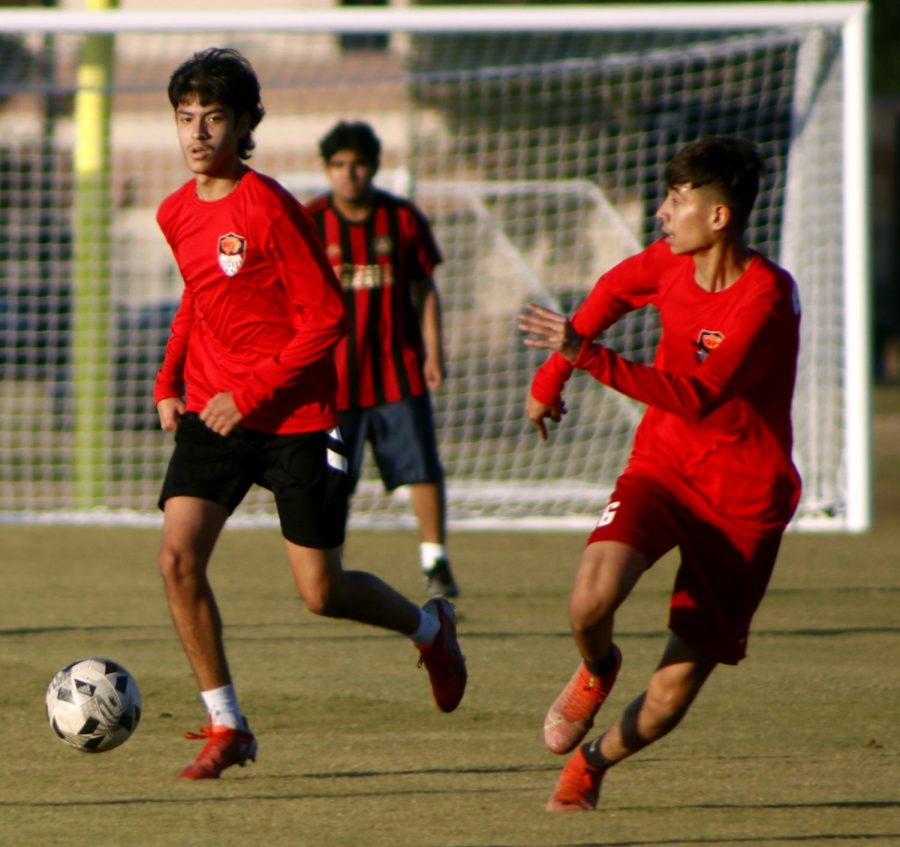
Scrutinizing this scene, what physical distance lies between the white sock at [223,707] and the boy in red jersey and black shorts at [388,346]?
119 inches

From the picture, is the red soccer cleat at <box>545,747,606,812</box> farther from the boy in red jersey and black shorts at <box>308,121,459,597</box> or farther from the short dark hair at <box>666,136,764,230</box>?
the boy in red jersey and black shorts at <box>308,121,459,597</box>

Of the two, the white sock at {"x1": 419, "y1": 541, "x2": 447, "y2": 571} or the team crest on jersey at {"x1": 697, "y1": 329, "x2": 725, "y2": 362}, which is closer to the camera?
the team crest on jersey at {"x1": 697, "y1": 329, "x2": 725, "y2": 362}

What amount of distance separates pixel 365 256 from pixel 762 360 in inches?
152

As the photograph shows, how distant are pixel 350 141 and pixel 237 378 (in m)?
2.94

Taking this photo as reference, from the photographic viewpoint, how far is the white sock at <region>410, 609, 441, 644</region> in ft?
17.3

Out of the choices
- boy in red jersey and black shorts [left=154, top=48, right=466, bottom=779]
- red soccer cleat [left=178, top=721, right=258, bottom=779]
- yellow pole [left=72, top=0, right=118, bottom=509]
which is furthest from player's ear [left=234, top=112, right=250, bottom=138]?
yellow pole [left=72, top=0, right=118, bottom=509]

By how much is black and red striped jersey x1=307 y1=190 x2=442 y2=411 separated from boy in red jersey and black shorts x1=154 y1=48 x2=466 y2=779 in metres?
2.85

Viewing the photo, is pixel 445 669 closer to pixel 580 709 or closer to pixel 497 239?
pixel 580 709

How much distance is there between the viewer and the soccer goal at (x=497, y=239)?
35.4 ft

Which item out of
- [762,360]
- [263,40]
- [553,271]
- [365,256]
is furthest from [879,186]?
[762,360]

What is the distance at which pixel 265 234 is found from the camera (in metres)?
4.75

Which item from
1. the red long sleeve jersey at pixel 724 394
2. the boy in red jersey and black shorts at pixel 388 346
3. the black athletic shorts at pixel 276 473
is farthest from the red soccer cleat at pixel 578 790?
the boy in red jersey and black shorts at pixel 388 346

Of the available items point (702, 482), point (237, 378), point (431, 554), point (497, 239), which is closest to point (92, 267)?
point (497, 239)

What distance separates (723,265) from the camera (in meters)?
4.45
